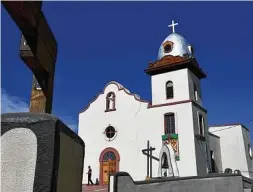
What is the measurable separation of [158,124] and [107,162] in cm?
477

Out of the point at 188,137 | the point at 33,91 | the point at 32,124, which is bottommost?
the point at 32,124

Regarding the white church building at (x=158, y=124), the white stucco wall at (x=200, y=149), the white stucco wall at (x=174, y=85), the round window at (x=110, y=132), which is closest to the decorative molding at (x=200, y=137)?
the white church building at (x=158, y=124)

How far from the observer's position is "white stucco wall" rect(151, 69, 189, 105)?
2116cm

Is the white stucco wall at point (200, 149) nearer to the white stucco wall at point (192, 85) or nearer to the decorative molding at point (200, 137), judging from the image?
the decorative molding at point (200, 137)

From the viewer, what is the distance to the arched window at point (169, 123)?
66.7 ft

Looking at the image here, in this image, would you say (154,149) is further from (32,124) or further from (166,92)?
(32,124)

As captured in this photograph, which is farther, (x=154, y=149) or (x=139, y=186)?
(x=154, y=149)

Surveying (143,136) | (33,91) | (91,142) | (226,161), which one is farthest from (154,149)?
(33,91)

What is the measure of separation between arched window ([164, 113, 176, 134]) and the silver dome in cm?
489

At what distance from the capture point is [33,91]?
97.6 inches

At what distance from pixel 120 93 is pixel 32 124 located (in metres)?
21.5

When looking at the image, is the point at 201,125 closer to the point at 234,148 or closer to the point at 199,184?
the point at 234,148

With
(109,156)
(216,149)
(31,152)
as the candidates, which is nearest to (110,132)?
(109,156)

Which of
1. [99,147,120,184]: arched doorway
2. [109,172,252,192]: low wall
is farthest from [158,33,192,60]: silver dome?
[109,172,252,192]: low wall
